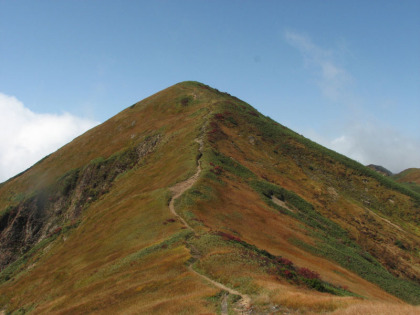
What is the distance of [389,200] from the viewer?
81312mm

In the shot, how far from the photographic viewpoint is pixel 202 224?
37.9m

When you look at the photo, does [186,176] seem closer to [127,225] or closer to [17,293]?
[127,225]

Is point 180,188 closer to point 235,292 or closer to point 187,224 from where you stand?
point 187,224

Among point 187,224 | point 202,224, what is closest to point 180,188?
point 187,224

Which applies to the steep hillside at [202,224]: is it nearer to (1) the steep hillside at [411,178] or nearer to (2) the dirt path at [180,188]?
(2) the dirt path at [180,188]

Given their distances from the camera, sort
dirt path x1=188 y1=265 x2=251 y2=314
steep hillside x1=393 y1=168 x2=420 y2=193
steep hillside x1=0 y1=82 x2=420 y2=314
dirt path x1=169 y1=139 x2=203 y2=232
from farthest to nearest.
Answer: steep hillside x1=393 y1=168 x2=420 y2=193
dirt path x1=169 y1=139 x2=203 y2=232
steep hillside x1=0 y1=82 x2=420 y2=314
dirt path x1=188 y1=265 x2=251 y2=314

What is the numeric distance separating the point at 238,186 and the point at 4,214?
6318 centimetres

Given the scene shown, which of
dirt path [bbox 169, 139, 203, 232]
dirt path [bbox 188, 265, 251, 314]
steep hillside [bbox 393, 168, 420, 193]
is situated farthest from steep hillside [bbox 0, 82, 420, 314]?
steep hillside [bbox 393, 168, 420, 193]

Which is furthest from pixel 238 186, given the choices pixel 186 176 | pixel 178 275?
pixel 178 275

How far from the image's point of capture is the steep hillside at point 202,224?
25.2 m

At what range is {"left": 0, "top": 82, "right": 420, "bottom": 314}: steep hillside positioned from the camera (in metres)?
25.2

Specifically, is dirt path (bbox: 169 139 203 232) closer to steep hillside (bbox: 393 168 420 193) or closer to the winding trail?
the winding trail

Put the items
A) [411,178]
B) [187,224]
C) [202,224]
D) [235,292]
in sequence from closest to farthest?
[235,292]
[202,224]
[187,224]
[411,178]

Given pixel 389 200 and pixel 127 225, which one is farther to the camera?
pixel 389 200
